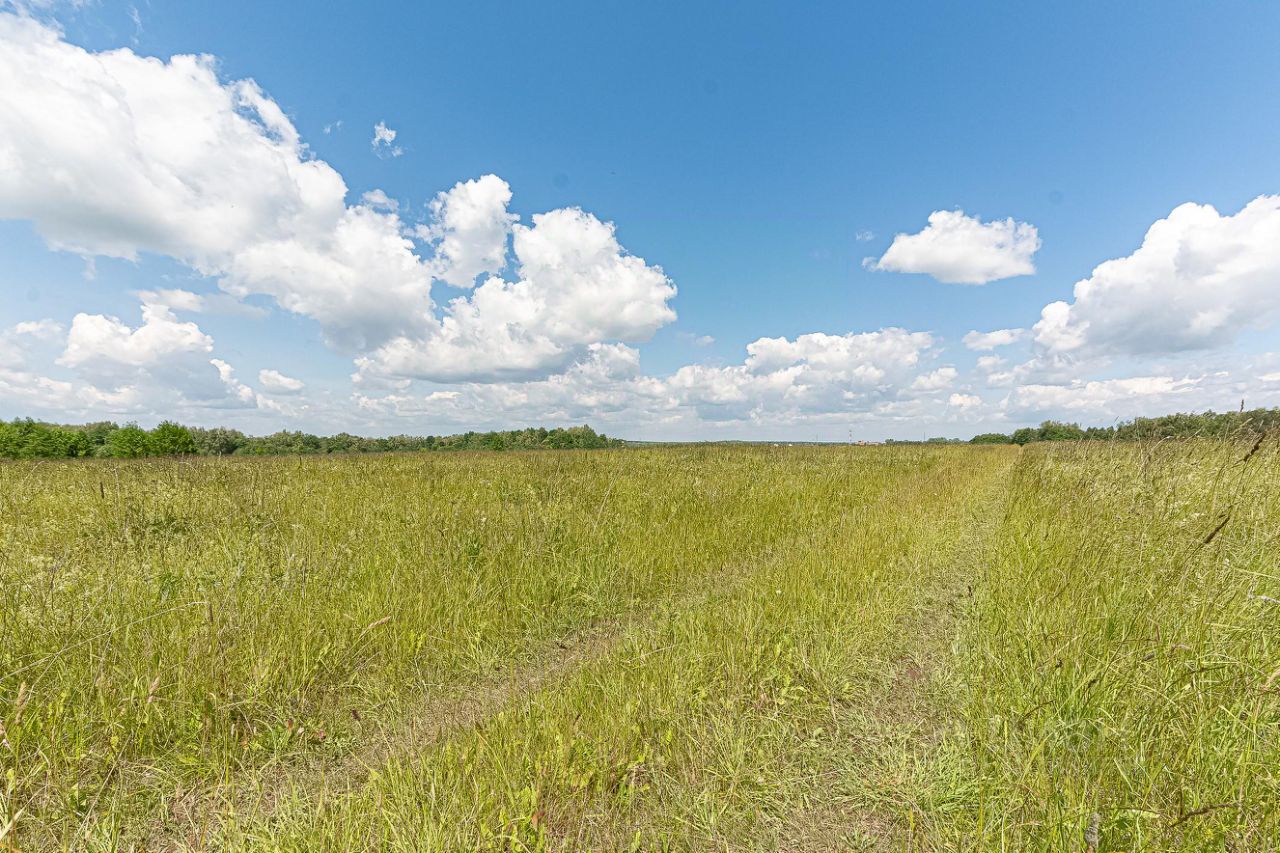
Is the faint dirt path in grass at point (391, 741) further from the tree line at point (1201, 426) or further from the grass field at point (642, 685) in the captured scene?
the tree line at point (1201, 426)

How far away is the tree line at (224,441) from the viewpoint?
37.1m

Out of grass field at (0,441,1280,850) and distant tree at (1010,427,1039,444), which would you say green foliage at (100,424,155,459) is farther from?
distant tree at (1010,427,1039,444)

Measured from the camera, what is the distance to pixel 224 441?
161 feet

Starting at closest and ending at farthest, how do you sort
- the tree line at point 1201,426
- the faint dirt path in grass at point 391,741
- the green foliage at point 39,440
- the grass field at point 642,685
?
the grass field at point 642,685
the faint dirt path in grass at point 391,741
the tree line at point 1201,426
the green foliage at point 39,440

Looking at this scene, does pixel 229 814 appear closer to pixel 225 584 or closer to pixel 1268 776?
pixel 225 584

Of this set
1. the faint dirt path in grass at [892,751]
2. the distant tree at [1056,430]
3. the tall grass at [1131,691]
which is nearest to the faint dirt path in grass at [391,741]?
the faint dirt path in grass at [892,751]

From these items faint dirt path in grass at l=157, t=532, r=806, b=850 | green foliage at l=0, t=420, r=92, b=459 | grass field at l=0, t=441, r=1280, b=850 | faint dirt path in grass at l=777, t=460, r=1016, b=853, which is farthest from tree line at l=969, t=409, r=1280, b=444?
green foliage at l=0, t=420, r=92, b=459

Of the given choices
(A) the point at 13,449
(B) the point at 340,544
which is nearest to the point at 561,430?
(A) the point at 13,449

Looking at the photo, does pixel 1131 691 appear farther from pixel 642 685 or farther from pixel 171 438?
pixel 171 438

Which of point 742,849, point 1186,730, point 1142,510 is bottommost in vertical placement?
point 742,849

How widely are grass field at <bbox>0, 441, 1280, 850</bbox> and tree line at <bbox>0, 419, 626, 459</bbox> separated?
91.2 ft

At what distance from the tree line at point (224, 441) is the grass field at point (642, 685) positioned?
2780 cm

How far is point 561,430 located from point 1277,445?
59342 mm

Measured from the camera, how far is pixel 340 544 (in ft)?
17.3
